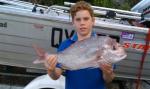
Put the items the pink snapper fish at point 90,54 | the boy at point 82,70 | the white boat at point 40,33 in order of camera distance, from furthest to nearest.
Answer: the white boat at point 40,33 → the boy at point 82,70 → the pink snapper fish at point 90,54

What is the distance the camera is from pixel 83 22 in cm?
313

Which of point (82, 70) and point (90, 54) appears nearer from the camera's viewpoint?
point (90, 54)

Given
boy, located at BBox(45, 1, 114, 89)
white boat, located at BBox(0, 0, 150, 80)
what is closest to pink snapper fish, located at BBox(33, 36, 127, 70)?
boy, located at BBox(45, 1, 114, 89)

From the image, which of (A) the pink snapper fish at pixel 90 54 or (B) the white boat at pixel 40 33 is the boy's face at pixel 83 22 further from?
(B) the white boat at pixel 40 33

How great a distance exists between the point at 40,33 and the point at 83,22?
2.80 meters

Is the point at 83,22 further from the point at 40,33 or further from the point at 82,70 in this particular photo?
the point at 40,33

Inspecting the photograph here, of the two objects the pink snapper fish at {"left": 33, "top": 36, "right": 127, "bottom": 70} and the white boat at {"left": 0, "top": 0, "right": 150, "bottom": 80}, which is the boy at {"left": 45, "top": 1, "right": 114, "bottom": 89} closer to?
the pink snapper fish at {"left": 33, "top": 36, "right": 127, "bottom": 70}

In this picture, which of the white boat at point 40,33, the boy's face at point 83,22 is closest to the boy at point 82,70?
the boy's face at point 83,22

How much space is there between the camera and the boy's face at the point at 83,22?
3.13 meters

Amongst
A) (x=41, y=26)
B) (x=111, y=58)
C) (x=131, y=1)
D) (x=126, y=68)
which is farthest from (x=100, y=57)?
(x=131, y=1)

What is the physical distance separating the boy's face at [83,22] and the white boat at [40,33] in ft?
8.37

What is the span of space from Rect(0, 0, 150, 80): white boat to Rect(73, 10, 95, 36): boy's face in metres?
2.55

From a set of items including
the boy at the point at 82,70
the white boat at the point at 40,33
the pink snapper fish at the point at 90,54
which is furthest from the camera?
the white boat at the point at 40,33

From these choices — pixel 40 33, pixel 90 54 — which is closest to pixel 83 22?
pixel 90 54
